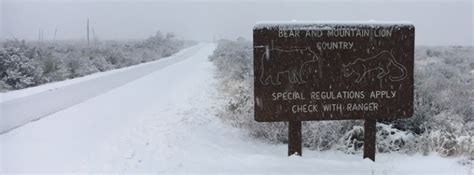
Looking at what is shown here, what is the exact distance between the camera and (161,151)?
7684mm

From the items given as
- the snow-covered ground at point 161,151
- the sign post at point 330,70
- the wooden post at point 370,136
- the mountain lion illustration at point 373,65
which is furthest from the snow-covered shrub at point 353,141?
the mountain lion illustration at point 373,65

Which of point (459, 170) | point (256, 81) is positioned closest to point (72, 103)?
point (256, 81)

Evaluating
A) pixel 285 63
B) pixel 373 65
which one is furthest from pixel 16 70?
pixel 373 65

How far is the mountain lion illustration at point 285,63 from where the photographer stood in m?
6.86

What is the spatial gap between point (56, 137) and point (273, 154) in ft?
13.0

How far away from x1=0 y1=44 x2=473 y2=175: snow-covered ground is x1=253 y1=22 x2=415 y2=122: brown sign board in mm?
765

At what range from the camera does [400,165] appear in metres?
7.25

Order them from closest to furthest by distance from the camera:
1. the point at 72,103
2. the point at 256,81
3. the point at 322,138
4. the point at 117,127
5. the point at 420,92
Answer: the point at 256,81 → the point at 322,138 → the point at 117,127 → the point at 420,92 → the point at 72,103

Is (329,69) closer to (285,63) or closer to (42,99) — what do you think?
(285,63)

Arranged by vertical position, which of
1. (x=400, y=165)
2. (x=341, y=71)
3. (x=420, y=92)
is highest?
(x=341, y=71)

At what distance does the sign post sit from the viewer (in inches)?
271

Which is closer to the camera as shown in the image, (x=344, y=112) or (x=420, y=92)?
(x=344, y=112)

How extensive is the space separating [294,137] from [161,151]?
2092 millimetres

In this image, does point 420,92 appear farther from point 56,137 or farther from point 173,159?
point 56,137
